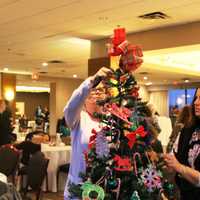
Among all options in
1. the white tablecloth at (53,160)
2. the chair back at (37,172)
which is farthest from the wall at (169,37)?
the chair back at (37,172)

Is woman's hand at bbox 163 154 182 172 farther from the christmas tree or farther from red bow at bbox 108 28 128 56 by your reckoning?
red bow at bbox 108 28 128 56

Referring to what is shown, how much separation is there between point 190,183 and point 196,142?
24cm

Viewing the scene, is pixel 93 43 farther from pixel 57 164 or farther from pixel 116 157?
pixel 116 157

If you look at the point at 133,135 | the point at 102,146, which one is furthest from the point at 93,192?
the point at 133,135

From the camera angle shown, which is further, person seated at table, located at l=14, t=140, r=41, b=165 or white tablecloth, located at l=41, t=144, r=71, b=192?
white tablecloth, located at l=41, t=144, r=71, b=192

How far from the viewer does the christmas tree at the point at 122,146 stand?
1865 mm

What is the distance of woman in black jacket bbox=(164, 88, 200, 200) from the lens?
2.19 metres

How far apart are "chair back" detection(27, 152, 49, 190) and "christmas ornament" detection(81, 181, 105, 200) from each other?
A: 7.94ft

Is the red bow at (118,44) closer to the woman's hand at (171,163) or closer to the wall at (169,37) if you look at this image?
the woman's hand at (171,163)

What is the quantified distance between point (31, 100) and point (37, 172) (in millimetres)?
21874

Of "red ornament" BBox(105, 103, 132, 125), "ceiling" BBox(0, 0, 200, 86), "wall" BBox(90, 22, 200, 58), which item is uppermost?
"ceiling" BBox(0, 0, 200, 86)

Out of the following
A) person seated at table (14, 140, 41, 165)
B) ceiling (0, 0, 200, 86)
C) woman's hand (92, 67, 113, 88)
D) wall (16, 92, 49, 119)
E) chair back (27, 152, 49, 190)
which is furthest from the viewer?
wall (16, 92, 49, 119)

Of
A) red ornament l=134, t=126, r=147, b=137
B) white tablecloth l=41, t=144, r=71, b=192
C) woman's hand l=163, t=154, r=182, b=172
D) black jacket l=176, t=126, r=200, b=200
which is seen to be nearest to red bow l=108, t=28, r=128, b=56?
red ornament l=134, t=126, r=147, b=137

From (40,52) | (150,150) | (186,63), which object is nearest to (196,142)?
(150,150)
